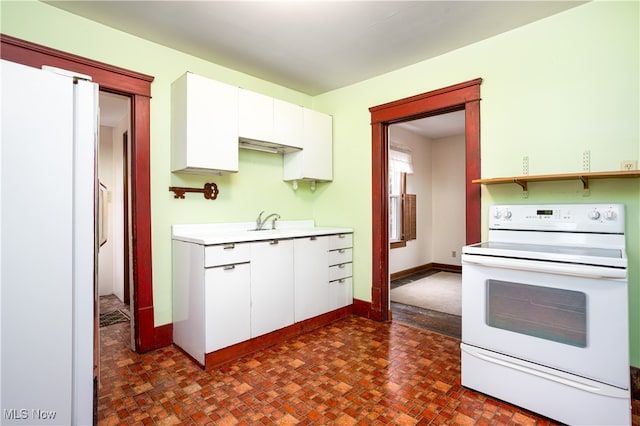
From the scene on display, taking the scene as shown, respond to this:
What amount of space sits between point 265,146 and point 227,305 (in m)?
1.64

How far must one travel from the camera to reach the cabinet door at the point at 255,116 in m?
2.80

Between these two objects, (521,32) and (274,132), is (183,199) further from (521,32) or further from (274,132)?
(521,32)

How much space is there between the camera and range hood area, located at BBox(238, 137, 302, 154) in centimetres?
302

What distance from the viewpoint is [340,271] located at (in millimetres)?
3318

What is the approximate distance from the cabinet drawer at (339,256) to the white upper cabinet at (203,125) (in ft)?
4.23

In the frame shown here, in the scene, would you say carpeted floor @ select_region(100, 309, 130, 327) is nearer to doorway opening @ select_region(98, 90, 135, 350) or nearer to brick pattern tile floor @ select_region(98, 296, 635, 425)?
doorway opening @ select_region(98, 90, 135, 350)

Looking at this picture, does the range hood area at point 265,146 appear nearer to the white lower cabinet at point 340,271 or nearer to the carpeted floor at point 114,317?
the white lower cabinet at point 340,271

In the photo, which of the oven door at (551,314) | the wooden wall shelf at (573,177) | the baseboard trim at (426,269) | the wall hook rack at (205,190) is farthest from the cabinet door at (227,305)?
the baseboard trim at (426,269)

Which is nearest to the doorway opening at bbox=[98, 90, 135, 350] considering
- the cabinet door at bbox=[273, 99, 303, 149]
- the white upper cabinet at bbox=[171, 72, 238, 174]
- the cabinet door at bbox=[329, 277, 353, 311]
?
the white upper cabinet at bbox=[171, 72, 238, 174]

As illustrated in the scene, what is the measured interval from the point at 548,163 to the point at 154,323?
10.7 ft

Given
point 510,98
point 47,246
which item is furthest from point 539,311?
point 47,246

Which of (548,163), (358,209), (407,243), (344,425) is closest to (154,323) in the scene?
(344,425)

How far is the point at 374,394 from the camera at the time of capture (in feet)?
6.38

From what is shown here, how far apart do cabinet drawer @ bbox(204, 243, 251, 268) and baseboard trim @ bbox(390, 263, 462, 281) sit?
336cm
